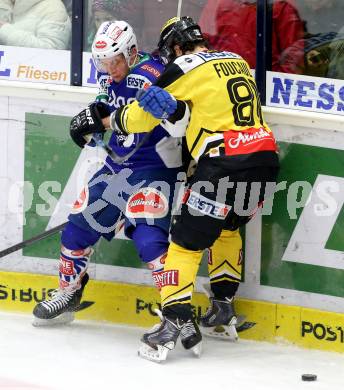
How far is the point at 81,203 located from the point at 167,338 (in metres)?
0.82

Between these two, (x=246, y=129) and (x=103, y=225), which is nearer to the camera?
(x=246, y=129)

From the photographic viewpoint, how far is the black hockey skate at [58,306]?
5.53m

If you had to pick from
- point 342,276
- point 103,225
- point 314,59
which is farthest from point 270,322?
point 314,59

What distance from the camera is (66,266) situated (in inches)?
215

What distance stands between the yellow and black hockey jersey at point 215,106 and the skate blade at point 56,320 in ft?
3.71

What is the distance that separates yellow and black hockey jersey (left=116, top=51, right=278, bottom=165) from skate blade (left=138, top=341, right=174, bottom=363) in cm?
84

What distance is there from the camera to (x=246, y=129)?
491cm

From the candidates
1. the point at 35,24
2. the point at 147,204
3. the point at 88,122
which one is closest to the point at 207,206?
the point at 147,204

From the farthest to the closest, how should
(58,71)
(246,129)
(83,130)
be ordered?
(58,71), (83,130), (246,129)

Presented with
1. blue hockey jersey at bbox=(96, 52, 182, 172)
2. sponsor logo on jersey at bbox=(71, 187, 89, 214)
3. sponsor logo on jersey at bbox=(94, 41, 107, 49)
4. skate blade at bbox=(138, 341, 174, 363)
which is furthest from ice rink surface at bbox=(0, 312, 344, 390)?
sponsor logo on jersey at bbox=(94, 41, 107, 49)

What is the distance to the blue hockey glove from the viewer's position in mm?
4777

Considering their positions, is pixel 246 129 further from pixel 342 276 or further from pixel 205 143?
pixel 342 276

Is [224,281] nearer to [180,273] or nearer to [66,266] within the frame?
[180,273]

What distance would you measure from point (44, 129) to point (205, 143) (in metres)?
1.11
